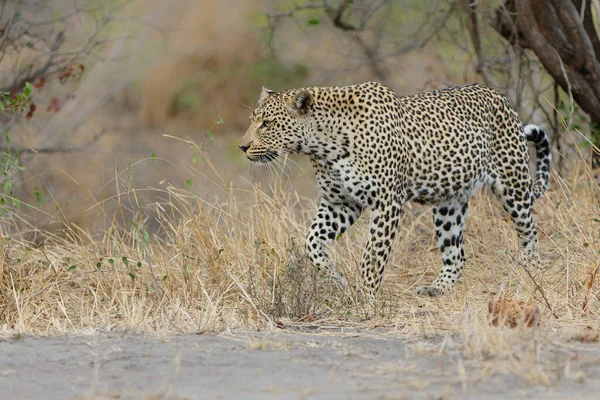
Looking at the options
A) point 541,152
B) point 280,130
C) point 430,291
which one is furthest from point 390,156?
point 541,152

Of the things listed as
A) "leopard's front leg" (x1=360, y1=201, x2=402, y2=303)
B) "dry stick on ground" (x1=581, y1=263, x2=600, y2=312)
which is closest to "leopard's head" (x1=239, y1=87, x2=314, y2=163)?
"leopard's front leg" (x1=360, y1=201, x2=402, y2=303)

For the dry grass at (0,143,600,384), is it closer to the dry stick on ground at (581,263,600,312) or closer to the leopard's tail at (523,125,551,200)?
the dry stick on ground at (581,263,600,312)

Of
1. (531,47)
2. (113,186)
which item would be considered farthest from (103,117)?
(531,47)

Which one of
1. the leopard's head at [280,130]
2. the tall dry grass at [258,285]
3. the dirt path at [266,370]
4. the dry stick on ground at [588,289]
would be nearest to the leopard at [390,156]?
the leopard's head at [280,130]

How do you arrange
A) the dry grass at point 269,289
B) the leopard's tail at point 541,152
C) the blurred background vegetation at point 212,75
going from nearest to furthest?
1. the dry grass at point 269,289
2. the leopard's tail at point 541,152
3. the blurred background vegetation at point 212,75

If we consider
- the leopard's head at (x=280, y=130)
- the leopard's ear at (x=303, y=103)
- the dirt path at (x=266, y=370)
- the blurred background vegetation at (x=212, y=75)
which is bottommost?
the blurred background vegetation at (x=212, y=75)

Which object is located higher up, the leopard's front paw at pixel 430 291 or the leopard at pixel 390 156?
the leopard at pixel 390 156

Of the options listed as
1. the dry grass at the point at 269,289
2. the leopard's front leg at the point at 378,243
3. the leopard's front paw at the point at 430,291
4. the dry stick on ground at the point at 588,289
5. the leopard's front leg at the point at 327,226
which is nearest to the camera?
the dry grass at the point at 269,289

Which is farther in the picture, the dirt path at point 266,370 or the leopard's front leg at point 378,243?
the leopard's front leg at point 378,243

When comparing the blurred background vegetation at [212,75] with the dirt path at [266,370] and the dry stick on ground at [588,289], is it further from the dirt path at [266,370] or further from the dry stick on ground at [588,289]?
the dirt path at [266,370]

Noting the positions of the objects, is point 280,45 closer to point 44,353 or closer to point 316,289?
point 316,289

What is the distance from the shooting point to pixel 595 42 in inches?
369

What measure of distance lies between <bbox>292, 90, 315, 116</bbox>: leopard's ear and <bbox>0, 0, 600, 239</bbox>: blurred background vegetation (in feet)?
9.45

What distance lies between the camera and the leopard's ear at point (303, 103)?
6.77m
